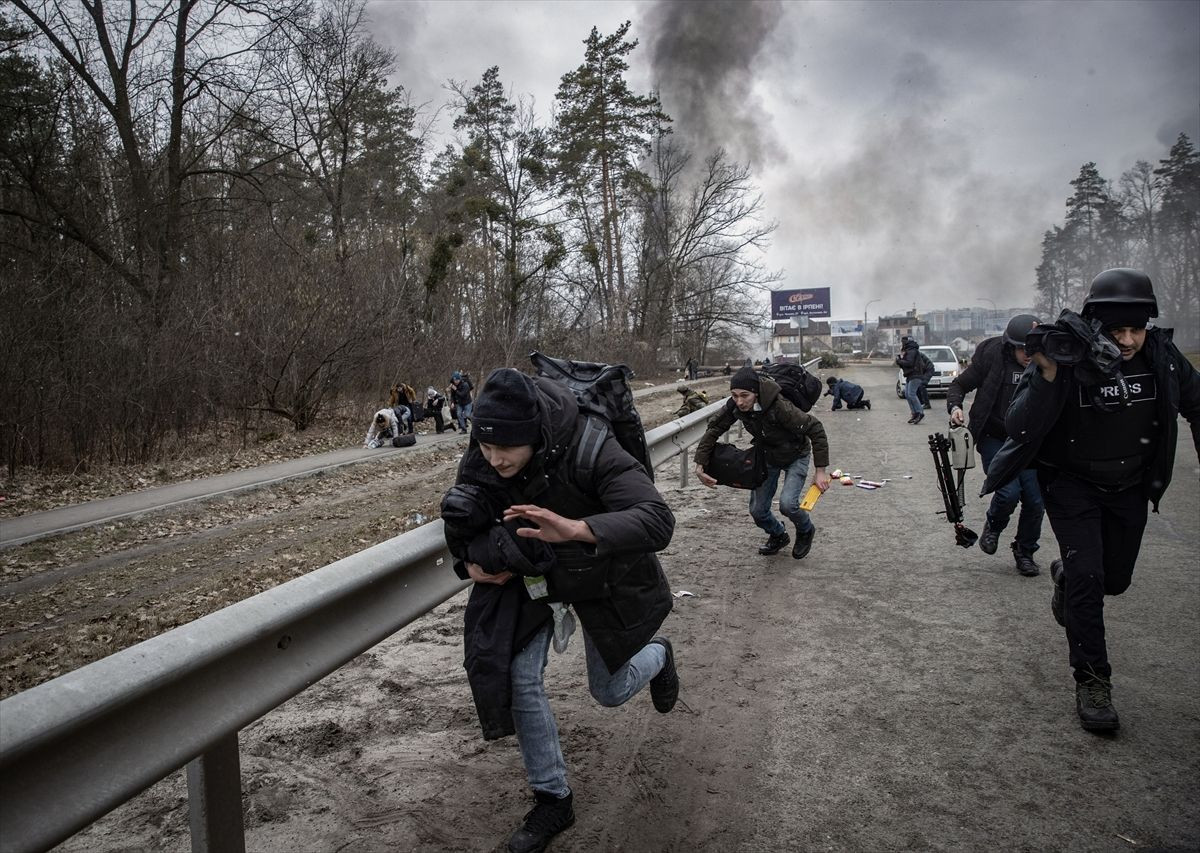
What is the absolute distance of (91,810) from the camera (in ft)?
5.62

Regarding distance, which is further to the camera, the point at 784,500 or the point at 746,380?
the point at 784,500

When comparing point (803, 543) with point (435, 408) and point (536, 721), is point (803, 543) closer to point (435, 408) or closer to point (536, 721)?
point (536, 721)

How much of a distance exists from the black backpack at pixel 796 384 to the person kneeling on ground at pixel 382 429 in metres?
11.3

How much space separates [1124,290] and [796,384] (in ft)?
11.4

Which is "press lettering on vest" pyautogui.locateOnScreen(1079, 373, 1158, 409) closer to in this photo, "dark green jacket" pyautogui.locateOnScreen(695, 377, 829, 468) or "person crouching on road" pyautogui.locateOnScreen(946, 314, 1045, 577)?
"person crouching on road" pyautogui.locateOnScreen(946, 314, 1045, 577)

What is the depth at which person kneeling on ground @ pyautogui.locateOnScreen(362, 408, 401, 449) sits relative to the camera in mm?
17047

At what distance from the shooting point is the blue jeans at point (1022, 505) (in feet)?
20.5

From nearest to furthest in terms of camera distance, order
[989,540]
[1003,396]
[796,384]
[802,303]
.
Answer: [1003,396] → [989,540] → [796,384] → [802,303]

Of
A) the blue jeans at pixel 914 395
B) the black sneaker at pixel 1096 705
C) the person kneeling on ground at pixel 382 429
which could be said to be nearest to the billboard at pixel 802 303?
the blue jeans at pixel 914 395

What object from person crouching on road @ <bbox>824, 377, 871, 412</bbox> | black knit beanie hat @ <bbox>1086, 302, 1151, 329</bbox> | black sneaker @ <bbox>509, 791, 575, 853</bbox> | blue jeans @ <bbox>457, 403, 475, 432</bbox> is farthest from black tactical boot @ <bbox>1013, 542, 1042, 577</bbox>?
blue jeans @ <bbox>457, 403, 475, 432</bbox>

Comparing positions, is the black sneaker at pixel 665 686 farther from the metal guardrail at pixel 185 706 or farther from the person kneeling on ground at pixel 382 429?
the person kneeling on ground at pixel 382 429

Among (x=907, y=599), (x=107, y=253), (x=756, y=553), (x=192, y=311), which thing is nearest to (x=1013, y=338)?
(x=907, y=599)

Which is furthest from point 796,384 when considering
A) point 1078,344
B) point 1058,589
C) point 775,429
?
point 1078,344

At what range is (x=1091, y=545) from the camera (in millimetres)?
3902
